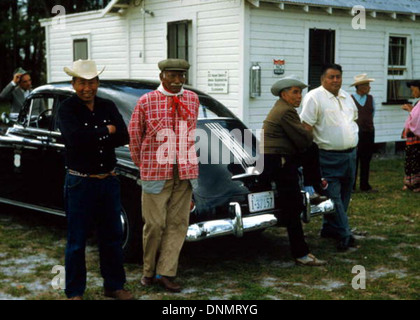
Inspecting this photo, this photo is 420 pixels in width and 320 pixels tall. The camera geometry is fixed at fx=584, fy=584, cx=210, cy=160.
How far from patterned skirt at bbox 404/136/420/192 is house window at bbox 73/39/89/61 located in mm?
9545

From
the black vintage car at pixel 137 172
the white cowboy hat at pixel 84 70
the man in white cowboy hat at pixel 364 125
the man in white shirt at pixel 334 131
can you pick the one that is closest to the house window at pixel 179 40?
the man in white cowboy hat at pixel 364 125

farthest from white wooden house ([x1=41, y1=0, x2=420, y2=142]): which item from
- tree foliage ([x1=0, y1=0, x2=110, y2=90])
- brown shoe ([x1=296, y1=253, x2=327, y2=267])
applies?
tree foliage ([x1=0, y1=0, x2=110, y2=90])

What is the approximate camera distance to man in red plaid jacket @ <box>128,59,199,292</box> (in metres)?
4.79

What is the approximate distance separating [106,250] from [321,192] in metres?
2.37

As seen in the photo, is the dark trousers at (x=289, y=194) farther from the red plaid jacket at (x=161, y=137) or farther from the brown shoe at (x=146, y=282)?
the brown shoe at (x=146, y=282)

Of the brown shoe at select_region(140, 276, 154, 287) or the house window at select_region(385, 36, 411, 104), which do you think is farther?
the house window at select_region(385, 36, 411, 104)

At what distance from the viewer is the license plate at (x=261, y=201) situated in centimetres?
541

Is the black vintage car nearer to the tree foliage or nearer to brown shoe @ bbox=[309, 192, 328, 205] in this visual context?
brown shoe @ bbox=[309, 192, 328, 205]

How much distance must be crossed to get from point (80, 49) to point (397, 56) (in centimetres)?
841

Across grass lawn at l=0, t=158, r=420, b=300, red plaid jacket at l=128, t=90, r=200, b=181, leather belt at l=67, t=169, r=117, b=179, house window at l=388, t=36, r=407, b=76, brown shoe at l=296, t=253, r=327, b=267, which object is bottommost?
grass lawn at l=0, t=158, r=420, b=300

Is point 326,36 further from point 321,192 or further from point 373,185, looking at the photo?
point 321,192
